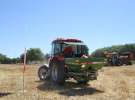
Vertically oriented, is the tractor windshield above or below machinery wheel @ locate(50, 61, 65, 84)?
above

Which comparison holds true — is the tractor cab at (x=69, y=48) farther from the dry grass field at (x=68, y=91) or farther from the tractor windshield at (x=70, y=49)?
the dry grass field at (x=68, y=91)

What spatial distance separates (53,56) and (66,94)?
154 inches

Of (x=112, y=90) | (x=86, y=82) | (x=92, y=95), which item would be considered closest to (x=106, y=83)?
(x=86, y=82)

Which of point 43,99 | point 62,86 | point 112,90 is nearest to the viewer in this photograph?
point 43,99

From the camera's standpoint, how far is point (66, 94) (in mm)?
14883

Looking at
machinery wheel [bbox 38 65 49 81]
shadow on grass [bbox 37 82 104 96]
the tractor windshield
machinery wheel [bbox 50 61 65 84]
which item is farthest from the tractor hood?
machinery wheel [bbox 38 65 49 81]

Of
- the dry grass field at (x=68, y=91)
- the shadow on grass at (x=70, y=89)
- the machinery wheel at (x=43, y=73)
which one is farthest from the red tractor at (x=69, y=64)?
the dry grass field at (x=68, y=91)

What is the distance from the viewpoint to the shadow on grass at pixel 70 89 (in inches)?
600

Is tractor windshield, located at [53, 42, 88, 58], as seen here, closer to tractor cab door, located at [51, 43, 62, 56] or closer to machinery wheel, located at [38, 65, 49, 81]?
tractor cab door, located at [51, 43, 62, 56]

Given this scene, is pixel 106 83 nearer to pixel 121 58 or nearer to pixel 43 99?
pixel 43 99

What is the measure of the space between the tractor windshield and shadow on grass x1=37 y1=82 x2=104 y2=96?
1.68 metres

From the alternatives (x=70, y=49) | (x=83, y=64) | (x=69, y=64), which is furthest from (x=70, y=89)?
(x=70, y=49)

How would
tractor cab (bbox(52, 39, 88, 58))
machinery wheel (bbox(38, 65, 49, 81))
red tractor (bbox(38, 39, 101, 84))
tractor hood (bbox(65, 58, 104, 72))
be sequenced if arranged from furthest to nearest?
machinery wheel (bbox(38, 65, 49, 81)) < tractor cab (bbox(52, 39, 88, 58)) < red tractor (bbox(38, 39, 101, 84)) < tractor hood (bbox(65, 58, 104, 72))

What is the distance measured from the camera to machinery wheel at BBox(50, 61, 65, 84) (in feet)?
55.9
